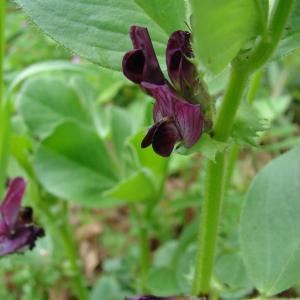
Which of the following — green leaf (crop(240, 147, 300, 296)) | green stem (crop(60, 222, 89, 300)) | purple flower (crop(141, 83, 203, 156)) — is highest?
purple flower (crop(141, 83, 203, 156))

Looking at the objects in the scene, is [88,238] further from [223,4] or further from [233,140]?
[223,4]

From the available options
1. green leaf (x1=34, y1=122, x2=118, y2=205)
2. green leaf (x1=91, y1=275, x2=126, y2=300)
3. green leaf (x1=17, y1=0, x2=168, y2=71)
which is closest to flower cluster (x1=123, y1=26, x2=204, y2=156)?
green leaf (x1=17, y1=0, x2=168, y2=71)

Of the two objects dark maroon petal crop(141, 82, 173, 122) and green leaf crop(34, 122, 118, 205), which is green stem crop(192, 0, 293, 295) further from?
green leaf crop(34, 122, 118, 205)

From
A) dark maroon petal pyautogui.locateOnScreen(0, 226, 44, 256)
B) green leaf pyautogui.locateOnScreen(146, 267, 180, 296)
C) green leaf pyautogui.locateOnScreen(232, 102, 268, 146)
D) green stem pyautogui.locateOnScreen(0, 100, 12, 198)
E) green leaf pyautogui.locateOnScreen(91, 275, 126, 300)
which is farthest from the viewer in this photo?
green leaf pyautogui.locateOnScreen(91, 275, 126, 300)

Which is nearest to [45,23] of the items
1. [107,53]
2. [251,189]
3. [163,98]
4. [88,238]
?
[107,53]

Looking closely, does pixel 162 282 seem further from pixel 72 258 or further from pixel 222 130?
pixel 222 130

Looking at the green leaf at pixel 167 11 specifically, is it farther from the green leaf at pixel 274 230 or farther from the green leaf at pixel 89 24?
the green leaf at pixel 274 230

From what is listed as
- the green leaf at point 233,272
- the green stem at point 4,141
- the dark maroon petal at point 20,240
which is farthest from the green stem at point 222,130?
the green stem at point 4,141

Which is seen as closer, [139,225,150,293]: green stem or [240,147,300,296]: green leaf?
[240,147,300,296]: green leaf
